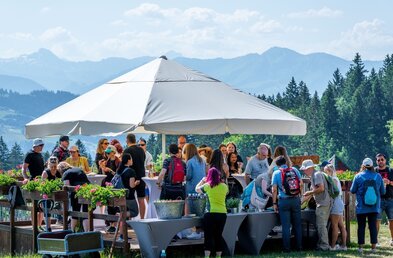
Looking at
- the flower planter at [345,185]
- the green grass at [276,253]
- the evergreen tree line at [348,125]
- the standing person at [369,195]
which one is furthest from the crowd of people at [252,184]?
the evergreen tree line at [348,125]

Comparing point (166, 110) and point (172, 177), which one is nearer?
point (166, 110)

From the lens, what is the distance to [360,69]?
165875mm

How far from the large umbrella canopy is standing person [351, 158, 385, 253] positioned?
3.93 ft

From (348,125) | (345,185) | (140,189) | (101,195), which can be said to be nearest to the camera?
(101,195)

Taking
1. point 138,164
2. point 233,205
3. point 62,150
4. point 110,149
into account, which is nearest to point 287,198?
point 233,205

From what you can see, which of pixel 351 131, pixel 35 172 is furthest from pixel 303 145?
pixel 35 172

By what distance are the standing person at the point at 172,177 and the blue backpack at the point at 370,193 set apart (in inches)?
117

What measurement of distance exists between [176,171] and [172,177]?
117 millimetres

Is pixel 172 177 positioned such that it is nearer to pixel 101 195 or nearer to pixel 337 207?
pixel 101 195

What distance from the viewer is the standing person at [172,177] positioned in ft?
49.0

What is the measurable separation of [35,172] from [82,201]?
283 centimetres

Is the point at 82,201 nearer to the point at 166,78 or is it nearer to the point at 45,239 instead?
the point at 45,239

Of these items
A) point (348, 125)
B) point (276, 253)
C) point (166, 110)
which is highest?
point (348, 125)

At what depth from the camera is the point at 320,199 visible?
15.7 m
